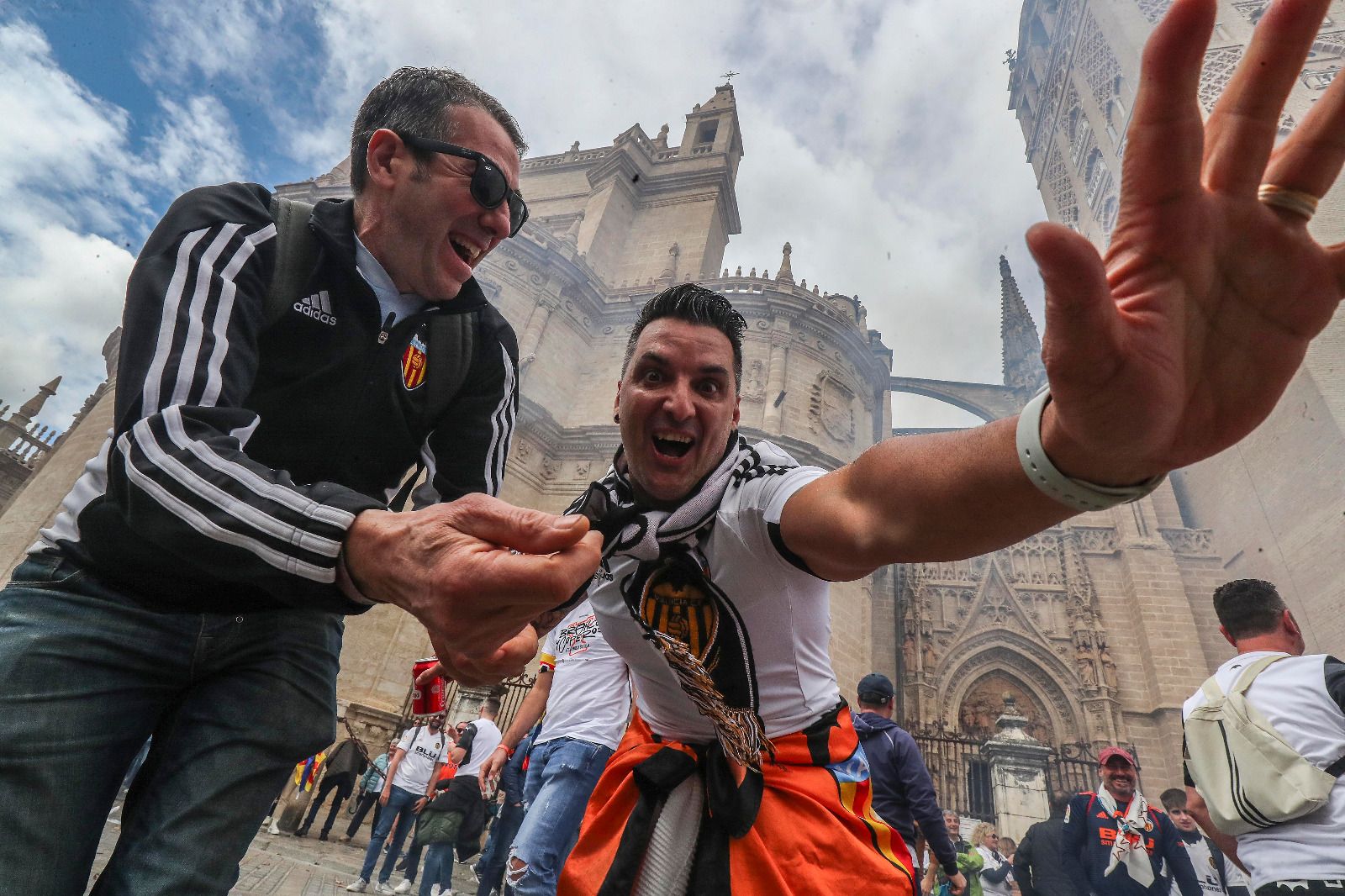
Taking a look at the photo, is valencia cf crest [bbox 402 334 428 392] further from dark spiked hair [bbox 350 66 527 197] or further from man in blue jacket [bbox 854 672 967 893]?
man in blue jacket [bbox 854 672 967 893]

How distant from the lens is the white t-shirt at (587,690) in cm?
408

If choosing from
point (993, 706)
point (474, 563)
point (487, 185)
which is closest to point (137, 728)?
point (474, 563)

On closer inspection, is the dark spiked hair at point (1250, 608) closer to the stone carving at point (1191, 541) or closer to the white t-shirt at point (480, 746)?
the white t-shirt at point (480, 746)

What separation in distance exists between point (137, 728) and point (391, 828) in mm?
6883

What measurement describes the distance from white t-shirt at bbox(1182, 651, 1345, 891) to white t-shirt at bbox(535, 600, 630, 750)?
10.5 feet

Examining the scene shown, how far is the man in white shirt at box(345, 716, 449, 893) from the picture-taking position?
6457mm

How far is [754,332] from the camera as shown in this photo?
18734mm

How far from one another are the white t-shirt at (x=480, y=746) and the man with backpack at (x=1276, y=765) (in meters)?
6.06

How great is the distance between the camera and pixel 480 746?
7.02 metres

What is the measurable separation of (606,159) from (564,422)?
511 inches

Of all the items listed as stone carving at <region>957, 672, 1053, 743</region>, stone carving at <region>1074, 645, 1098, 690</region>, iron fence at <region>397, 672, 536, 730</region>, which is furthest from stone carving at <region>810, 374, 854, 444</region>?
iron fence at <region>397, 672, 536, 730</region>

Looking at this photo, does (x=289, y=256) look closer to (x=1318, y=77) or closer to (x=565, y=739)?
(x=565, y=739)

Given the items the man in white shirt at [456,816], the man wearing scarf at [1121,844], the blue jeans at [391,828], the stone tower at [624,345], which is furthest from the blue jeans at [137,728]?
the stone tower at [624,345]

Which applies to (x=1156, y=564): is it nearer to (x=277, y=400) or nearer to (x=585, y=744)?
(x=585, y=744)
